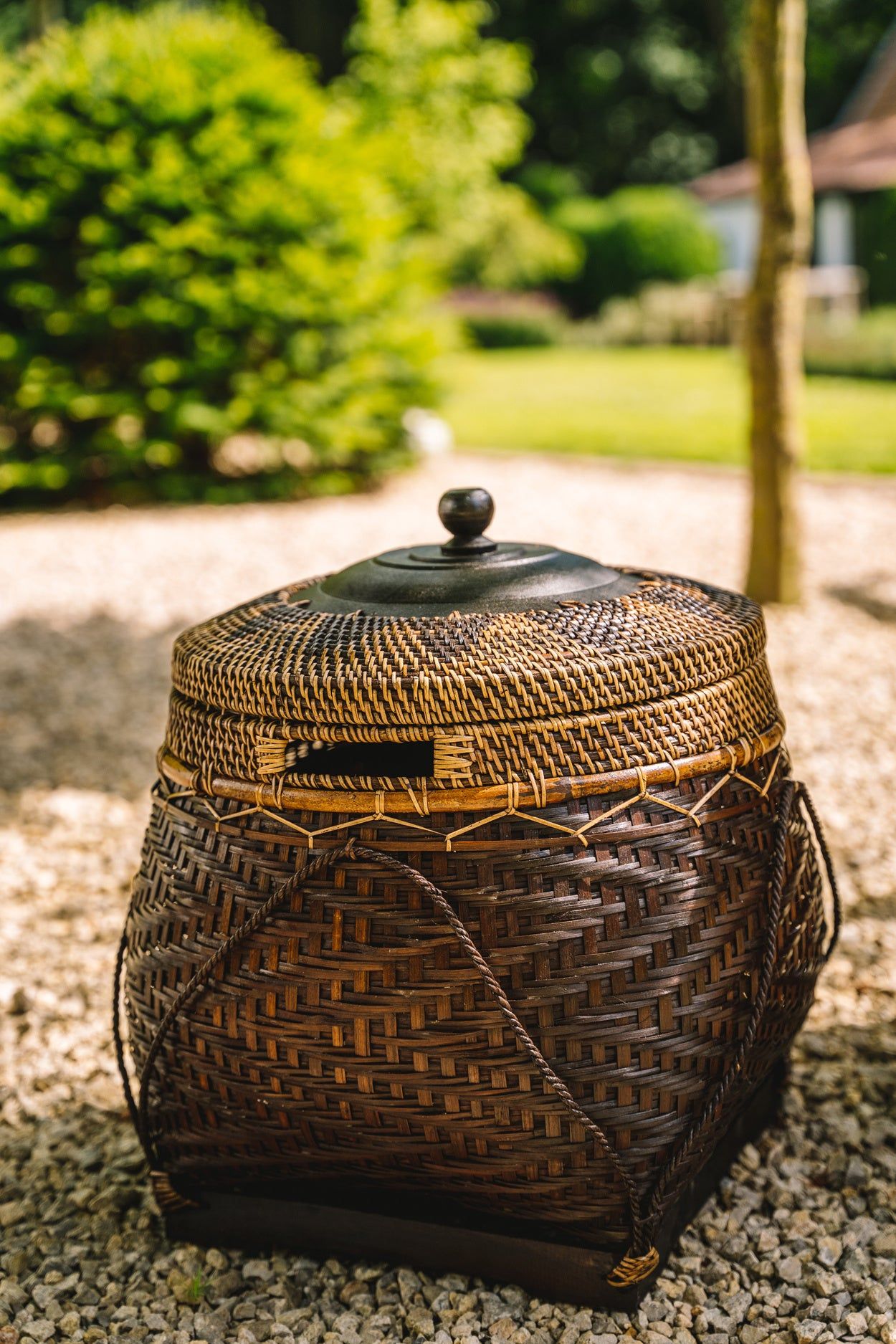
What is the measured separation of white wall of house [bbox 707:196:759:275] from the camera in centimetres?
3039

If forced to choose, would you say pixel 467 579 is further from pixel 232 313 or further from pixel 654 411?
pixel 654 411

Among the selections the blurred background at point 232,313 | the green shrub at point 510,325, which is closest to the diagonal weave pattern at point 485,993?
the blurred background at point 232,313

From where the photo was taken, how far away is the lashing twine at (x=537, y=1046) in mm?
1725

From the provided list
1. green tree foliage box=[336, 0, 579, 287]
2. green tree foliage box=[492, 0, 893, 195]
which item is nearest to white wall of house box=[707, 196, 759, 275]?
green tree foliage box=[492, 0, 893, 195]

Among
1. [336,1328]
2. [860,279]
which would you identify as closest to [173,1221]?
[336,1328]

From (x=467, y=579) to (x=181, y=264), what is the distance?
7.19 meters

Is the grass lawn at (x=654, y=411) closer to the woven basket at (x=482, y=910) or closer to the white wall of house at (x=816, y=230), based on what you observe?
the woven basket at (x=482, y=910)

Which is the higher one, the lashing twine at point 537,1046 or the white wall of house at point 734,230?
the white wall of house at point 734,230

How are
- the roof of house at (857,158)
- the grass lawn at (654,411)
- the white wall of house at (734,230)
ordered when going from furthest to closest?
1. the white wall of house at (734,230)
2. the roof of house at (857,158)
3. the grass lawn at (654,411)

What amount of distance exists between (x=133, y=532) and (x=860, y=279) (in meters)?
15.8

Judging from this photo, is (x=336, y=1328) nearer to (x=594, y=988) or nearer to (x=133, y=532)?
(x=594, y=988)

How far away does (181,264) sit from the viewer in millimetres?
8414

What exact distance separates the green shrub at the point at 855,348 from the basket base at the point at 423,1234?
13231mm

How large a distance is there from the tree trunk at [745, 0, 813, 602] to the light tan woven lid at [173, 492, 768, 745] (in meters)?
3.70
